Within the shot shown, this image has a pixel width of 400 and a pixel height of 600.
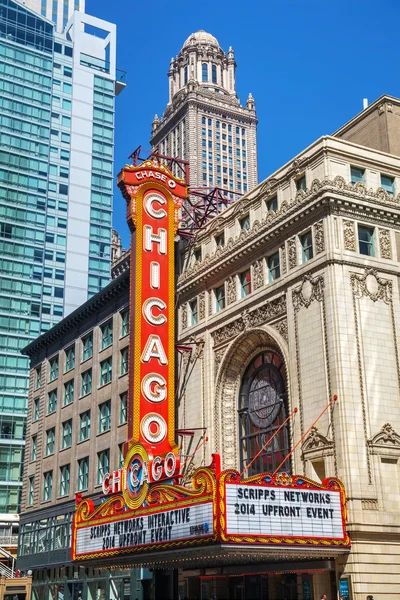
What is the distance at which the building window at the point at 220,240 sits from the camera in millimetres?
43175

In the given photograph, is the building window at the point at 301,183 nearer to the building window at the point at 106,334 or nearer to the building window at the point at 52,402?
the building window at the point at 106,334

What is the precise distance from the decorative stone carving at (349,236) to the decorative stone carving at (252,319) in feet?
13.6

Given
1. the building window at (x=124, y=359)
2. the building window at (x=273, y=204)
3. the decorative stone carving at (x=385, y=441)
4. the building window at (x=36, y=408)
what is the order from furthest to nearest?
the building window at (x=36, y=408), the building window at (x=124, y=359), the building window at (x=273, y=204), the decorative stone carving at (x=385, y=441)

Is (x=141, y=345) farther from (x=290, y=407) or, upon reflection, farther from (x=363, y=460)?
(x=363, y=460)

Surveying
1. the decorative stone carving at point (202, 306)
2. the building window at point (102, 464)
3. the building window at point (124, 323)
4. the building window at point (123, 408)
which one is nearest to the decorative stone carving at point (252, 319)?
the decorative stone carving at point (202, 306)

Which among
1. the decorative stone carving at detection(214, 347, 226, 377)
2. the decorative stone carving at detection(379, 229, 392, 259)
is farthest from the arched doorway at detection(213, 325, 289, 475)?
the decorative stone carving at detection(379, 229, 392, 259)

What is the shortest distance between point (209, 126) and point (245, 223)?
99519 millimetres

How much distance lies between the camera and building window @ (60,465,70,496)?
56438mm

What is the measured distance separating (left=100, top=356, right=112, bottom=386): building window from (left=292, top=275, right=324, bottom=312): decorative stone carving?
20664mm

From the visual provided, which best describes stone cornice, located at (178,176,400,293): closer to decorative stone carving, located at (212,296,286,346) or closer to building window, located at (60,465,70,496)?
decorative stone carving, located at (212,296,286,346)

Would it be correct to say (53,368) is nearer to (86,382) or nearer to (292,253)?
(86,382)

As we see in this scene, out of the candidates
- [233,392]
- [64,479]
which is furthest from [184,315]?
[64,479]

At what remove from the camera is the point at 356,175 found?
36.5 metres

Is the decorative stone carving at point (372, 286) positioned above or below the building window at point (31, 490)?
above
